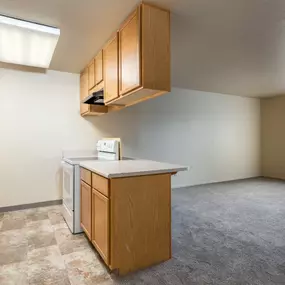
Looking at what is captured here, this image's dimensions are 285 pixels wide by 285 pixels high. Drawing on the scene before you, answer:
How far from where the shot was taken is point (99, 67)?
2.80 meters

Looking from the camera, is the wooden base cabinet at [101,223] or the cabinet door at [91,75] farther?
the cabinet door at [91,75]

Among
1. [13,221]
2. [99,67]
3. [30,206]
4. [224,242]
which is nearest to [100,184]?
[224,242]

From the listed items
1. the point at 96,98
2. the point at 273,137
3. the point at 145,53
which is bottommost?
the point at 273,137

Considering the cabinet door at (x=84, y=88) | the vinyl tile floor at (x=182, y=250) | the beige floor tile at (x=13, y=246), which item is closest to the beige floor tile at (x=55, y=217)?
the vinyl tile floor at (x=182, y=250)

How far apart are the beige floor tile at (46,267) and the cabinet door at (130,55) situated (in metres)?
1.66

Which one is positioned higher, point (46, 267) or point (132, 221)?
point (132, 221)

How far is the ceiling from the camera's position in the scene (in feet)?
6.13

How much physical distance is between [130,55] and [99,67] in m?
0.95

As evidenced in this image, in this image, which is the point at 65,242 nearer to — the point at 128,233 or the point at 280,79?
the point at 128,233

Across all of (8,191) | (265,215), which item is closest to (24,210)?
(8,191)

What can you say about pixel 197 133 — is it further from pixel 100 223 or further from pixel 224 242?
pixel 100 223

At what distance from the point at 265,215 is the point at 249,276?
Result: 66.1 inches

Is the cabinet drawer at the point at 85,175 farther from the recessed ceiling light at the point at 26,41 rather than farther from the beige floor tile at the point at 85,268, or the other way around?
the recessed ceiling light at the point at 26,41

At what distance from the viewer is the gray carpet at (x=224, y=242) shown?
1759 mm
